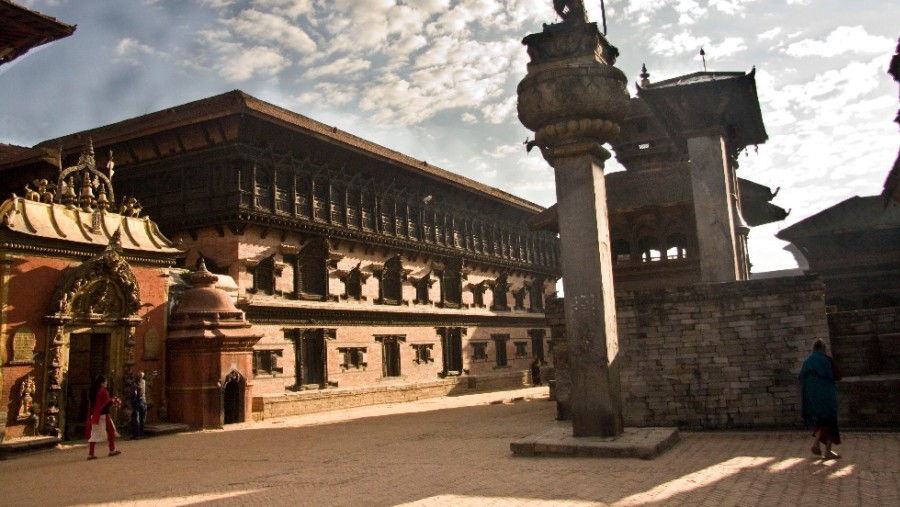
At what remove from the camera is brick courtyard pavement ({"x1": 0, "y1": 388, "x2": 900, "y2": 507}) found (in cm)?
729

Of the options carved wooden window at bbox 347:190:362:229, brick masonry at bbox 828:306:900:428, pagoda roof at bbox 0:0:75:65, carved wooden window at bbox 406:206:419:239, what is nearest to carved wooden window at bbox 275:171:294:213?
carved wooden window at bbox 347:190:362:229

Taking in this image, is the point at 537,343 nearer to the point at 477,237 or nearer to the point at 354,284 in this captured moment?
the point at 477,237

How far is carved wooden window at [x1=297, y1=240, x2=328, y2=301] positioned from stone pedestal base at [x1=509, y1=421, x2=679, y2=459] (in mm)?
16562

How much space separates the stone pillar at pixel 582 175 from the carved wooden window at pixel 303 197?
16.1m

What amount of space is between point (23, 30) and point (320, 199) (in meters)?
14.6

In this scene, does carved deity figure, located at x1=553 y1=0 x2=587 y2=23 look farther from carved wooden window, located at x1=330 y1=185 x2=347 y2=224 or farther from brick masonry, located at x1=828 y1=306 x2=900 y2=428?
carved wooden window, located at x1=330 y1=185 x2=347 y2=224

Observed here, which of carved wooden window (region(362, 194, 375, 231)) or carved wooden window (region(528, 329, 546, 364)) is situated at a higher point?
carved wooden window (region(362, 194, 375, 231))

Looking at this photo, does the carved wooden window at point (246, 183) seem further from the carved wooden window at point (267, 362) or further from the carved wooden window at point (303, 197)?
the carved wooden window at point (267, 362)

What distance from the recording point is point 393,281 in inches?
1200

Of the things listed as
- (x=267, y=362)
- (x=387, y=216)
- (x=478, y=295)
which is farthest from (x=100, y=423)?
(x=478, y=295)

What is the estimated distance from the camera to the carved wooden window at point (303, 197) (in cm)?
2576

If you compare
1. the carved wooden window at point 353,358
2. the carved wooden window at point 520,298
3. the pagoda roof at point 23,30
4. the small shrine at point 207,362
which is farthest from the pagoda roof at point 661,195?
the pagoda roof at point 23,30

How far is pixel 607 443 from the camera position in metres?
9.64

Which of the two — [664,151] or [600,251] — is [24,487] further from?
[664,151]
